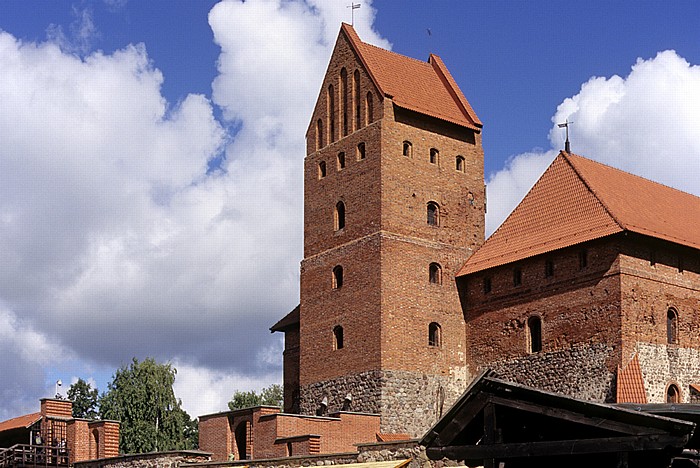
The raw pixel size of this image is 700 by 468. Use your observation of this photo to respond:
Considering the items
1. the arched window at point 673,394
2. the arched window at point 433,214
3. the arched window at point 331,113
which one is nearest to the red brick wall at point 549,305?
the arched window at point 673,394

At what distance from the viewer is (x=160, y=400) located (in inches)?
2046

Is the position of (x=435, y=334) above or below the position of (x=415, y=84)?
below

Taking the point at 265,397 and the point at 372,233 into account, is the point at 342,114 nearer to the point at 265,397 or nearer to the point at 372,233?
the point at 372,233

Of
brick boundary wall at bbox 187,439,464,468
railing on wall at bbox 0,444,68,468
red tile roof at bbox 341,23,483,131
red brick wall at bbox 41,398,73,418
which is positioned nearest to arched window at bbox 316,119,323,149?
red tile roof at bbox 341,23,483,131

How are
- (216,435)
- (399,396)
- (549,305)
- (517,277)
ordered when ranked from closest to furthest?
(549,305) → (216,435) → (399,396) → (517,277)

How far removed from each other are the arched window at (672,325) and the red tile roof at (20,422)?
17447 millimetres

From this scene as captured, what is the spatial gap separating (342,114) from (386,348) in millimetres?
8324

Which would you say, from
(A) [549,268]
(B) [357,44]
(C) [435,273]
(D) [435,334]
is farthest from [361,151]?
(A) [549,268]

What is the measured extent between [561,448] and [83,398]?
56898mm

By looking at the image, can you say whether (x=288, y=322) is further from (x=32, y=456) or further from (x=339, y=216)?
(x=32, y=456)

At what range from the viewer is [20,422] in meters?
31.2

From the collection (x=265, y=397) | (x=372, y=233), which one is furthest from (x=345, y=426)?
(x=265, y=397)

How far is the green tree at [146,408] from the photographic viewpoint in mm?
51125

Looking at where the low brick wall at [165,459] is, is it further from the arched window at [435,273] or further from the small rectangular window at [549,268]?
the small rectangular window at [549,268]
